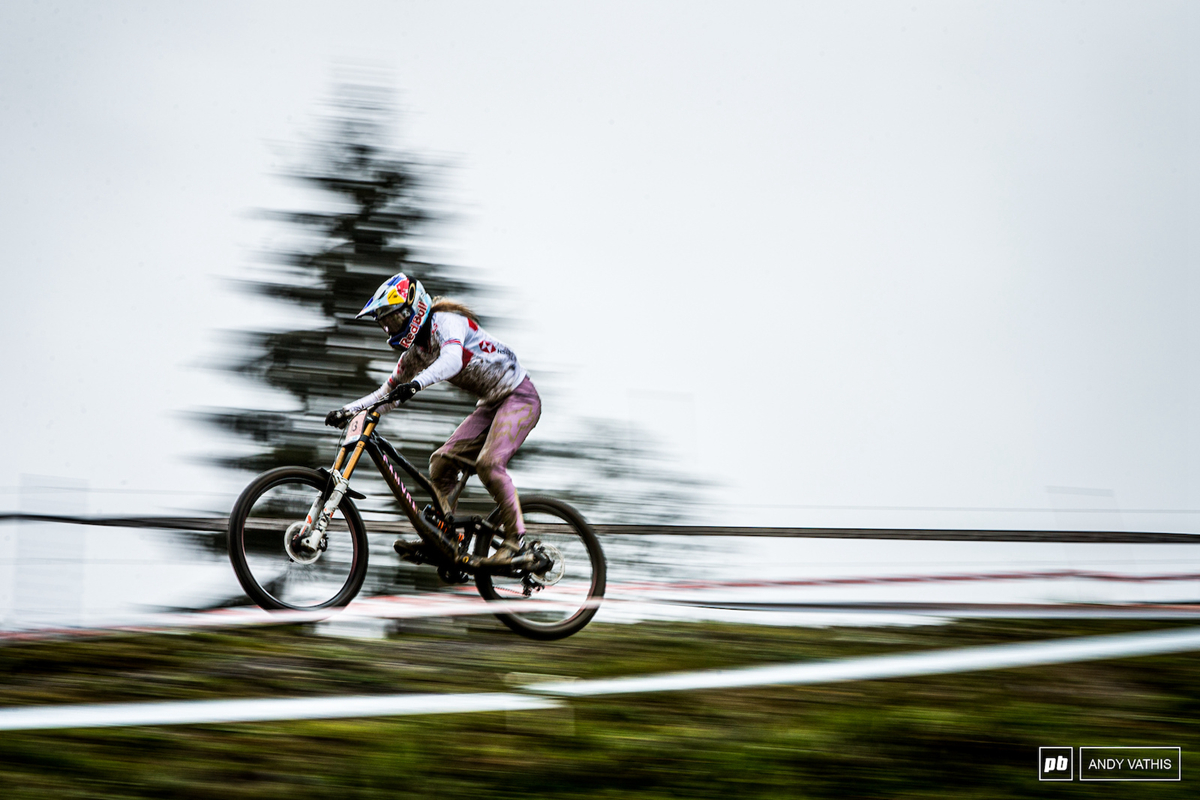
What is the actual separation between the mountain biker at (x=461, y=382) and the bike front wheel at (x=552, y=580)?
0.68ft

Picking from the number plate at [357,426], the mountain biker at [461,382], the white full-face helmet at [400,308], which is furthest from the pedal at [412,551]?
the white full-face helmet at [400,308]

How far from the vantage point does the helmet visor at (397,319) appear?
4.78 metres

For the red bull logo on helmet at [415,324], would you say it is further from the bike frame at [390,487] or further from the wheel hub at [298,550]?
the wheel hub at [298,550]

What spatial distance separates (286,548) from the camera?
4.49m

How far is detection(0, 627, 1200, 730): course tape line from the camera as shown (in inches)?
113

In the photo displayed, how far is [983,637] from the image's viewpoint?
5805 millimetres

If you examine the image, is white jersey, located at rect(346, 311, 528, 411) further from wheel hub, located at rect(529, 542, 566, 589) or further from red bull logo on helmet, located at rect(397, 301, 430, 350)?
wheel hub, located at rect(529, 542, 566, 589)

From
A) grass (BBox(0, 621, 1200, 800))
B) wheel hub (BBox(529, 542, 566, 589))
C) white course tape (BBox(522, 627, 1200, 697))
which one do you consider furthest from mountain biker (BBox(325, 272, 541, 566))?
white course tape (BBox(522, 627, 1200, 697))

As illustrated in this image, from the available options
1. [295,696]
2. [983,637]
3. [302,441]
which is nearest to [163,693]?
[295,696]

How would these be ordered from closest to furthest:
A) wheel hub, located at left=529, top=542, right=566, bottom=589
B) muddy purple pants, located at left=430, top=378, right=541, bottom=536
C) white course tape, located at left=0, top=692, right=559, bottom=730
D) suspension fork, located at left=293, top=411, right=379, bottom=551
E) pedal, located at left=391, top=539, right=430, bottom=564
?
white course tape, located at left=0, top=692, right=559, bottom=730, suspension fork, located at left=293, top=411, right=379, bottom=551, pedal, located at left=391, top=539, right=430, bottom=564, muddy purple pants, located at left=430, top=378, right=541, bottom=536, wheel hub, located at left=529, top=542, right=566, bottom=589

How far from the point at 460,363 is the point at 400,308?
1.37 feet

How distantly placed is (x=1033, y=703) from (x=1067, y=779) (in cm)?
60

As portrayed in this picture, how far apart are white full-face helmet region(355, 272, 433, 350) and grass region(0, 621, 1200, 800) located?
1.69 m

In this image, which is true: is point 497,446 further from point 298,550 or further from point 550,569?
point 298,550
